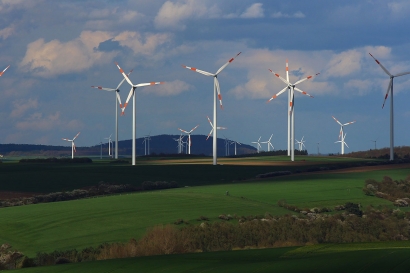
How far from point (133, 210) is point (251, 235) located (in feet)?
45.7

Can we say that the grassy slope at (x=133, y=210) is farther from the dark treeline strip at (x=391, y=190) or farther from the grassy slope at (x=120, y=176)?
the grassy slope at (x=120, y=176)

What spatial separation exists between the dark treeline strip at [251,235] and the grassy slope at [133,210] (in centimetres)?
367

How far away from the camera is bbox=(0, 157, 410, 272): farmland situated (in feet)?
148

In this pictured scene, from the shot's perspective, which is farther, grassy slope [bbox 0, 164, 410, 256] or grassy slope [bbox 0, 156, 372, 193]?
grassy slope [bbox 0, 156, 372, 193]

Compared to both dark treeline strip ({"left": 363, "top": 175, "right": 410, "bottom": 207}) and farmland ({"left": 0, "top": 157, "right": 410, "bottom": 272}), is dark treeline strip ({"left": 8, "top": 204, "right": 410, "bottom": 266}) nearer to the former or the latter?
farmland ({"left": 0, "top": 157, "right": 410, "bottom": 272})

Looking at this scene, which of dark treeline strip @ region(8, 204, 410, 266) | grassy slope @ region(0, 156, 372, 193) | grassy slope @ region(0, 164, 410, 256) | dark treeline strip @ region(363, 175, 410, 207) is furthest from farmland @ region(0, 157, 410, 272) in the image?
dark treeline strip @ region(8, 204, 410, 266)

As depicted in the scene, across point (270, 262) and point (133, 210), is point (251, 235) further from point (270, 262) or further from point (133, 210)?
point (270, 262)

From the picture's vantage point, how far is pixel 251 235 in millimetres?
43250

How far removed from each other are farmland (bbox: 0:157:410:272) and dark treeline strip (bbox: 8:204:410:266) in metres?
3.63

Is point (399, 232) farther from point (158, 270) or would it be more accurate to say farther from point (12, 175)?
point (12, 175)

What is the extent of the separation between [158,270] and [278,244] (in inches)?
551

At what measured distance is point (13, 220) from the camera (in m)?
50.8

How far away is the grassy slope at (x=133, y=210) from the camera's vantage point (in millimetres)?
44219

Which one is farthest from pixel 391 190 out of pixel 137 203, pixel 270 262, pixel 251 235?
pixel 270 262
